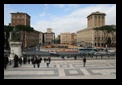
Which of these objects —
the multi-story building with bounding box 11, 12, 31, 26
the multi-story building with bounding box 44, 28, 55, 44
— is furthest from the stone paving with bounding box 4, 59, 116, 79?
the multi-story building with bounding box 44, 28, 55, 44

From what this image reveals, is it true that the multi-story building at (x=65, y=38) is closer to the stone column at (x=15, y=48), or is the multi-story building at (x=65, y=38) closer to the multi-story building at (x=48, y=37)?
the multi-story building at (x=48, y=37)

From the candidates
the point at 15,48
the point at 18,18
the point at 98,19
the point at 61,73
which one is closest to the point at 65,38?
the point at 98,19

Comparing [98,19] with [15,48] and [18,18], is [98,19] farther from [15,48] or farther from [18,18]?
[15,48]

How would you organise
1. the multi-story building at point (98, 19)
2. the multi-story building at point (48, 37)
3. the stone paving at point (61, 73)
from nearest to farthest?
the stone paving at point (61, 73) < the multi-story building at point (98, 19) < the multi-story building at point (48, 37)

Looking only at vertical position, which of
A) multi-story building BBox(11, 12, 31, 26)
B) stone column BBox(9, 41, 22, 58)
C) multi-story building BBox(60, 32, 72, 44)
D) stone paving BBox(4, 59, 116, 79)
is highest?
multi-story building BBox(11, 12, 31, 26)

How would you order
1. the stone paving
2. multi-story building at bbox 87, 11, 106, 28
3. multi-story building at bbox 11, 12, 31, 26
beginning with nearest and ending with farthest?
the stone paving → multi-story building at bbox 11, 12, 31, 26 → multi-story building at bbox 87, 11, 106, 28

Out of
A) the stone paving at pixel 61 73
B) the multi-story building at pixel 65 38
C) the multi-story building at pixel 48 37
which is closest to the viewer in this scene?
the stone paving at pixel 61 73

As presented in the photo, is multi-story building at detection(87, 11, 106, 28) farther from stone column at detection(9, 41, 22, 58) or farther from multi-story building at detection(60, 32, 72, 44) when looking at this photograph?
stone column at detection(9, 41, 22, 58)

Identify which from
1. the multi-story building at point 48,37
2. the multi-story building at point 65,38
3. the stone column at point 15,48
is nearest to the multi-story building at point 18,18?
the multi-story building at point 48,37

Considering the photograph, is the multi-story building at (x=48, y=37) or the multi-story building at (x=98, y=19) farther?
the multi-story building at (x=48, y=37)

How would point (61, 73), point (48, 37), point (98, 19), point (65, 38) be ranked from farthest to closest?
point (65, 38), point (48, 37), point (98, 19), point (61, 73)
